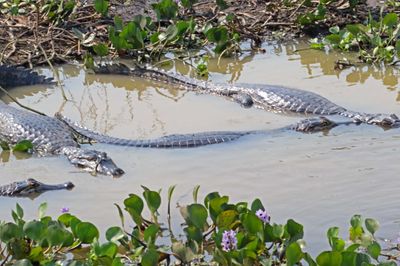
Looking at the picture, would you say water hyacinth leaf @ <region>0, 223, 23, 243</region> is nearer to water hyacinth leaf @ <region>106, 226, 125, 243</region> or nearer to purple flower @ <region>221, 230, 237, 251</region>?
water hyacinth leaf @ <region>106, 226, 125, 243</region>

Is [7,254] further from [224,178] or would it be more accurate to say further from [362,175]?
[362,175]

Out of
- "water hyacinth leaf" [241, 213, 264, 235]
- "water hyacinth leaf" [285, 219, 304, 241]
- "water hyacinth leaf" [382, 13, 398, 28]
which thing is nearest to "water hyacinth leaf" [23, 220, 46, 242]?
"water hyacinth leaf" [241, 213, 264, 235]

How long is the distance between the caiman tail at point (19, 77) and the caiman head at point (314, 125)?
9.04 ft

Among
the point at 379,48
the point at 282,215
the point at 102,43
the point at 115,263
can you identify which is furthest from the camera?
the point at 102,43

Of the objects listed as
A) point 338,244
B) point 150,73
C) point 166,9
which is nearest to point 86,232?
point 338,244

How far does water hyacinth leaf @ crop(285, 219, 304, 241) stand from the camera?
13.5 feet

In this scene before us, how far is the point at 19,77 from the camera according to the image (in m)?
8.63

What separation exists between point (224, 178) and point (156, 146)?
880 millimetres

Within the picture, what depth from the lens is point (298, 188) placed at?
5.58 metres

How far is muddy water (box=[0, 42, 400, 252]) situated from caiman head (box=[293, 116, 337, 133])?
8 centimetres

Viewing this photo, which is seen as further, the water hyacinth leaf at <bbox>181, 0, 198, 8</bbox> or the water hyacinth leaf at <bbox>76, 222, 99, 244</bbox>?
the water hyacinth leaf at <bbox>181, 0, 198, 8</bbox>

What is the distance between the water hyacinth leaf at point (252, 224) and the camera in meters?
4.12

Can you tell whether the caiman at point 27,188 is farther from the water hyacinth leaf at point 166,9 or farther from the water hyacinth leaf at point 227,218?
the water hyacinth leaf at point 166,9

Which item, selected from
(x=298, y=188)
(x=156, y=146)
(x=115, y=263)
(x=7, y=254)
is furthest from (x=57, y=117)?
(x=115, y=263)
